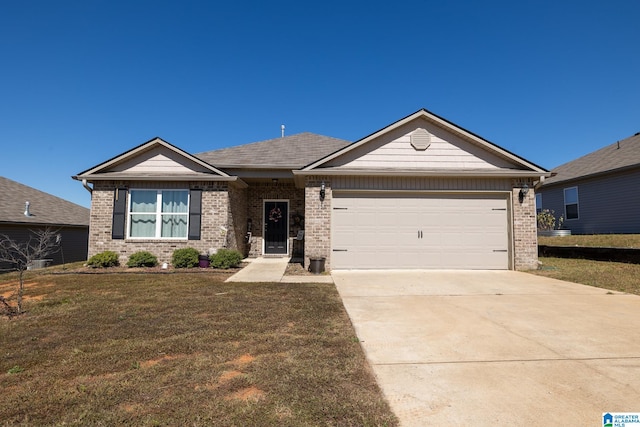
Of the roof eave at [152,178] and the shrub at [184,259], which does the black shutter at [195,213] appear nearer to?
the roof eave at [152,178]

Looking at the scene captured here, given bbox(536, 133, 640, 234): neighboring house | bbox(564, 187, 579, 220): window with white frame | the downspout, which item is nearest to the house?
the downspout

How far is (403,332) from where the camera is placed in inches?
171

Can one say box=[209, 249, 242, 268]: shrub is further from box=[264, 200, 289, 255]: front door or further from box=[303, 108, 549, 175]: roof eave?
box=[303, 108, 549, 175]: roof eave

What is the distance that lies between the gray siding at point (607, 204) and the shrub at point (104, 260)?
22.2 meters

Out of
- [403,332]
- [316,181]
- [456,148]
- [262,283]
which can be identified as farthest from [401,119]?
[403,332]

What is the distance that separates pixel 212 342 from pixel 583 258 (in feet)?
45.8

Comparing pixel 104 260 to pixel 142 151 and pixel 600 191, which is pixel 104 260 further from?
pixel 600 191

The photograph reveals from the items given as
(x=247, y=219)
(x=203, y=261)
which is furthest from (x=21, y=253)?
(x=247, y=219)

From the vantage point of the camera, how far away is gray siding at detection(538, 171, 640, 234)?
49.8 feet

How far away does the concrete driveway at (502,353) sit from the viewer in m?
2.55

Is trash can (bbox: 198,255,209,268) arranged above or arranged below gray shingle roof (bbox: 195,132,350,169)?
below

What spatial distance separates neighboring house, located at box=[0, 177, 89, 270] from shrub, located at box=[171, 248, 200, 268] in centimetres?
827

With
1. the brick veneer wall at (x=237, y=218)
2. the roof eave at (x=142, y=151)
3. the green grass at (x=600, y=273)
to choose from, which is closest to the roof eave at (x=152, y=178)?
the roof eave at (x=142, y=151)

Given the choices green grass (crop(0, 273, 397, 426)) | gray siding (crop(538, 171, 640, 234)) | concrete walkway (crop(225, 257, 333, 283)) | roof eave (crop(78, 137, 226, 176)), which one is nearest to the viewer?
green grass (crop(0, 273, 397, 426))
